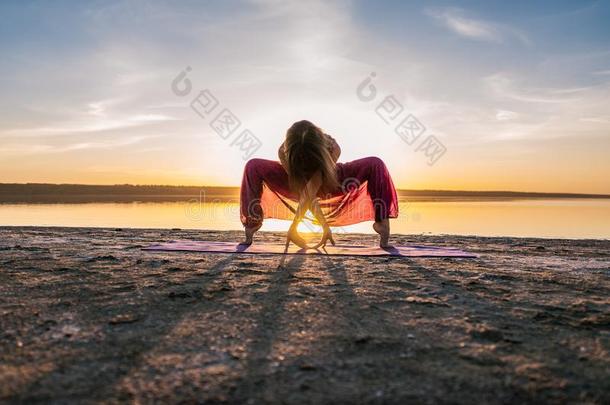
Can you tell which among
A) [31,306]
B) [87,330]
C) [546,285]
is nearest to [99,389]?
[87,330]

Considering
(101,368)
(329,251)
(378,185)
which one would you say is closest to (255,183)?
(329,251)

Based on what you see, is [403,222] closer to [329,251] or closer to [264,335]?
[329,251]

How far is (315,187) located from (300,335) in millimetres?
3323

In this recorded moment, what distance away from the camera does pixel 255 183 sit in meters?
5.53

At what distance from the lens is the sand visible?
1405 mm

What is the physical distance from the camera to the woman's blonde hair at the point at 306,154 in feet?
16.0

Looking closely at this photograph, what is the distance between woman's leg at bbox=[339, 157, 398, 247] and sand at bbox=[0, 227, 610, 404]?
5.70 ft

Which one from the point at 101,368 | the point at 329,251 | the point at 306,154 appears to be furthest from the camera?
the point at 306,154

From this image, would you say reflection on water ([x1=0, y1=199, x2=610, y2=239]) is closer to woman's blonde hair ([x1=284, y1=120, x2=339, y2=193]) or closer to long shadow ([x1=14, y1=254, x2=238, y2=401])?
woman's blonde hair ([x1=284, y1=120, x2=339, y2=193])

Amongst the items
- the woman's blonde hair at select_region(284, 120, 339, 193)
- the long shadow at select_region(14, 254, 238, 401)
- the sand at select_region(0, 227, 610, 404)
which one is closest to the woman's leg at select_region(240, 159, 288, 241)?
the woman's blonde hair at select_region(284, 120, 339, 193)

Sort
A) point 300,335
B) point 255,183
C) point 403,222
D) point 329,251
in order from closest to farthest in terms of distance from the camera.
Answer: point 300,335
point 329,251
point 255,183
point 403,222

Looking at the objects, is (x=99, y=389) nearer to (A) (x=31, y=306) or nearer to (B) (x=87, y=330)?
(B) (x=87, y=330)

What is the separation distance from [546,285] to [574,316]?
81 centimetres

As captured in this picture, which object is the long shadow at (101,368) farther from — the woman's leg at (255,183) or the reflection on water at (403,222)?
the reflection on water at (403,222)
